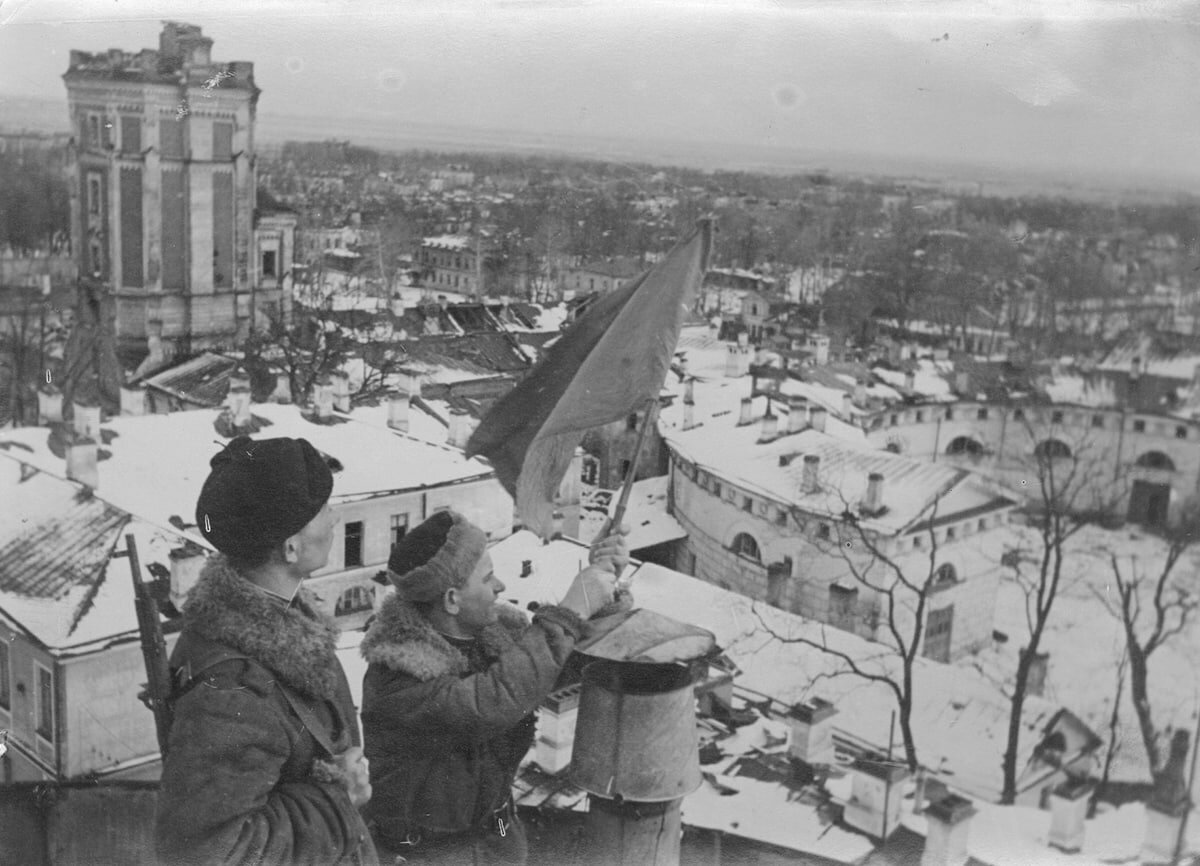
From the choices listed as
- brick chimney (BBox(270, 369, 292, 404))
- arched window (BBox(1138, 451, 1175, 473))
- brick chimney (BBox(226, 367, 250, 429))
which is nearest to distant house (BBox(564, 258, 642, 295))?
brick chimney (BBox(270, 369, 292, 404))

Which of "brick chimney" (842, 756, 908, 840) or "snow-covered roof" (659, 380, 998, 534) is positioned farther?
"snow-covered roof" (659, 380, 998, 534)

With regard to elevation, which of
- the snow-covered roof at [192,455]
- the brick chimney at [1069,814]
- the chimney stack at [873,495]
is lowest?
the brick chimney at [1069,814]

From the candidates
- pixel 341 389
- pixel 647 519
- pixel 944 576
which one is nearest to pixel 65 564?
pixel 341 389

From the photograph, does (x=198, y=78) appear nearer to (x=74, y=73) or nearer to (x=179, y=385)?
(x=74, y=73)

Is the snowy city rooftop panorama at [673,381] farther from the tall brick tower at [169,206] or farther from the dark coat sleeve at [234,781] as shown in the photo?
the dark coat sleeve at [234,781]

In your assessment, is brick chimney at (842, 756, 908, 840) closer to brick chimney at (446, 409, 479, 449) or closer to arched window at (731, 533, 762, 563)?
arched window at (731, 533, 762, 563)

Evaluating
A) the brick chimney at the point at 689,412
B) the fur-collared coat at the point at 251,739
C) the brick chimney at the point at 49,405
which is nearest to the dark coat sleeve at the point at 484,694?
the fur-collared coat at the point at 251,739
